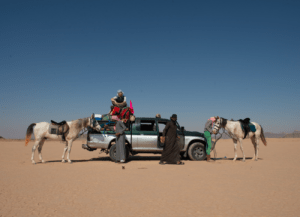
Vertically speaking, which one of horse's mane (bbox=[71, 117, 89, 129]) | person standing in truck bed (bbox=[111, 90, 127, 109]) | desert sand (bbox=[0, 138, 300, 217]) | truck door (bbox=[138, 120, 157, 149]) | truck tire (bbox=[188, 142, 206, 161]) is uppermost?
person standing in truck bed (bbox=[111, 90, 127, 109])

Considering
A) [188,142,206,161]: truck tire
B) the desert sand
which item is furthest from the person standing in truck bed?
the desert sand

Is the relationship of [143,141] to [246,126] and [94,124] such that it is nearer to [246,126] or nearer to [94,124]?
[94,124]

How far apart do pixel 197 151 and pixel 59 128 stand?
6837 mm

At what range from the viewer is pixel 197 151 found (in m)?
12.0

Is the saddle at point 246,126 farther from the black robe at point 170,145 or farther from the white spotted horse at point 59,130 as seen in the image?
the white spotted horse at point 59,130

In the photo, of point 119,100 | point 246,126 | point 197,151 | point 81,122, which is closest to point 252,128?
point 246,126

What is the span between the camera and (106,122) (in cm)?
1193

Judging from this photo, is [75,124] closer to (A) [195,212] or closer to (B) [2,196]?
(B) [2,196]

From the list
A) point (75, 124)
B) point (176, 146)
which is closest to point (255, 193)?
point (176, 146)

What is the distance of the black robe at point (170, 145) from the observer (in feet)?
35.5

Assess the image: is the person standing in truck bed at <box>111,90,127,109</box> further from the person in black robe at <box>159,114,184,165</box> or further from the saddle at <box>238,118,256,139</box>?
the saddle at <box>238,118,256,139</box>

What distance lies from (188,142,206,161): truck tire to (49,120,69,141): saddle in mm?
6146

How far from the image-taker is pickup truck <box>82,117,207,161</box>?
1149 cm

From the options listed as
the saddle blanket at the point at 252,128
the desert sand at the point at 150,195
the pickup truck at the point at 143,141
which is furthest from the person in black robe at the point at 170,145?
the saddle blanket at the point at 252,128
